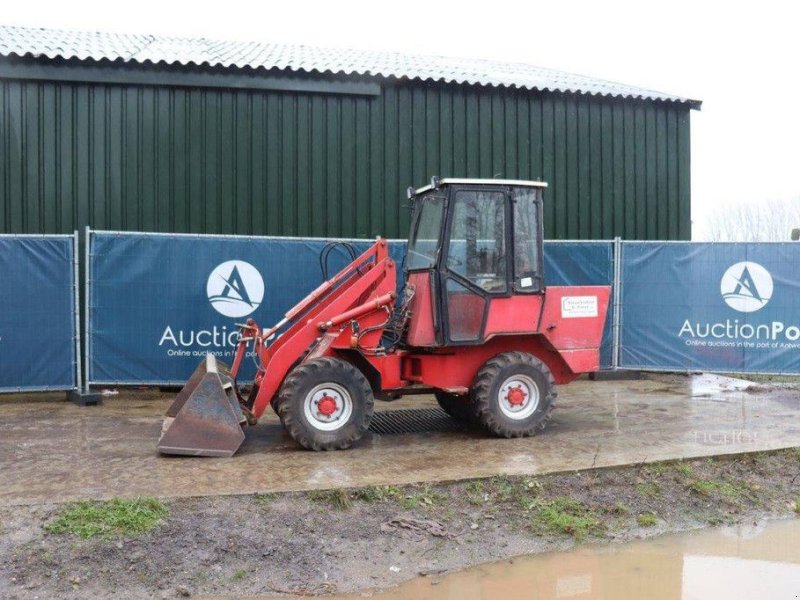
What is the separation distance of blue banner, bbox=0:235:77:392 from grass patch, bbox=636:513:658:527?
7217 millimetres

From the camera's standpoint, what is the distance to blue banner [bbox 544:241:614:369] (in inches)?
463

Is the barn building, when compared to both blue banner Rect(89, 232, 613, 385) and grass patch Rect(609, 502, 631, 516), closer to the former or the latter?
blue banner Rect(89, 232, 613, 385)

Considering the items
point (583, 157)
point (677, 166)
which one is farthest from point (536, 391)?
point (677, 166)

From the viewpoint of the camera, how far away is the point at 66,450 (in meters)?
7.14

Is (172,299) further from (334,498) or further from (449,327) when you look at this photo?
(334,498)

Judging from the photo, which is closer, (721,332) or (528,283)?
(528,283)

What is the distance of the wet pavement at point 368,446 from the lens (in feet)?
19.8

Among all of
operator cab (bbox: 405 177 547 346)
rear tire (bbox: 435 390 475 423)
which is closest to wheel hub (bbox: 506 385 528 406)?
rear tire (bbox: 435 390 475 423)

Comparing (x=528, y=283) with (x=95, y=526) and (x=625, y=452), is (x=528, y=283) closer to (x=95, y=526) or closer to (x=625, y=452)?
(x=625, y=452)

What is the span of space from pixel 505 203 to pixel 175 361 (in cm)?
495

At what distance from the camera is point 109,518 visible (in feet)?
16.9

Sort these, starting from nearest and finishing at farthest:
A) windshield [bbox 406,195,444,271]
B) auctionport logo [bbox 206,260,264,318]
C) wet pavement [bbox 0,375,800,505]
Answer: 1. wet pavement [bbox 0,375,800,505]
2. windshield [bbox 406,195,444,271]
3. auctionport logo [bbox 206,260,264,318]

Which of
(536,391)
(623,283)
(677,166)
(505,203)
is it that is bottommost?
(536,391)

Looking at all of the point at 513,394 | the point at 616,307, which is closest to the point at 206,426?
the point at 513,394
